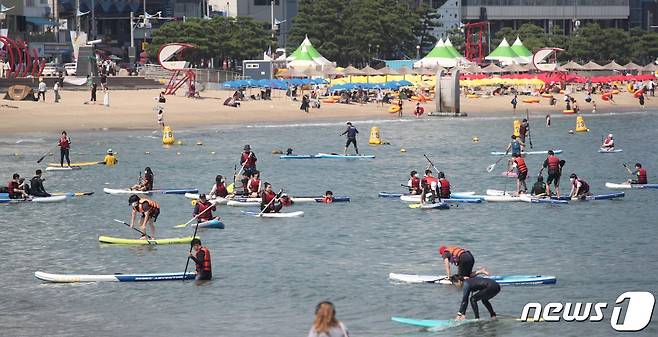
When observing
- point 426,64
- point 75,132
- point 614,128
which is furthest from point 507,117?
point 75,132

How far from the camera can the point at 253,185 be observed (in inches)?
1993

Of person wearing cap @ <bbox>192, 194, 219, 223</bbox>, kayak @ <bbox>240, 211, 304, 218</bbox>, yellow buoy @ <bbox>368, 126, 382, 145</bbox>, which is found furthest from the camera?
yellow buoy @ <bbox>368, 126, 382, 145</bbox>

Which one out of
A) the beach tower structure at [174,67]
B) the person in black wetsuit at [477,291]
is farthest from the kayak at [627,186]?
the beach tower structure at [174,67]

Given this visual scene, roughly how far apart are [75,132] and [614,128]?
4157cm

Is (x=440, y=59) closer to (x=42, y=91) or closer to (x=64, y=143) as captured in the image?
(x=42, y=91)

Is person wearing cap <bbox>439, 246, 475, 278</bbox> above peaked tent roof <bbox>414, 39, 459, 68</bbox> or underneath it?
underneath

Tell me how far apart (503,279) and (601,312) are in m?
3.55

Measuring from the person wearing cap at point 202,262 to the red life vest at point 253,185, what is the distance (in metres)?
14.3

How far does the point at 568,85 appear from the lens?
452 ft

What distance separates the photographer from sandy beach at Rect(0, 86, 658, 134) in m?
90.1

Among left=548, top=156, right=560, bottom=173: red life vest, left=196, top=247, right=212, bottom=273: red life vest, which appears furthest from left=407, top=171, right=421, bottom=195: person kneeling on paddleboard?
left=196, top=247, right=212, bottom=273: red life vest

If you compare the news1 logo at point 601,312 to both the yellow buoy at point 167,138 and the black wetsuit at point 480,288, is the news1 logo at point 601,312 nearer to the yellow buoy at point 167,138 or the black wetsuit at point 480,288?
the black wetsuit at point 480,288

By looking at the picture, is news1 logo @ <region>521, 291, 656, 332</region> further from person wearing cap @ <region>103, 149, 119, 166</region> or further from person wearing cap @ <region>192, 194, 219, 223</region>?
person wearing cap @ <region>103, 149, 119, 166</region>

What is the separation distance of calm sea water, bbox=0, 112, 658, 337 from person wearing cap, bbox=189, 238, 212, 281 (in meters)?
0.53
